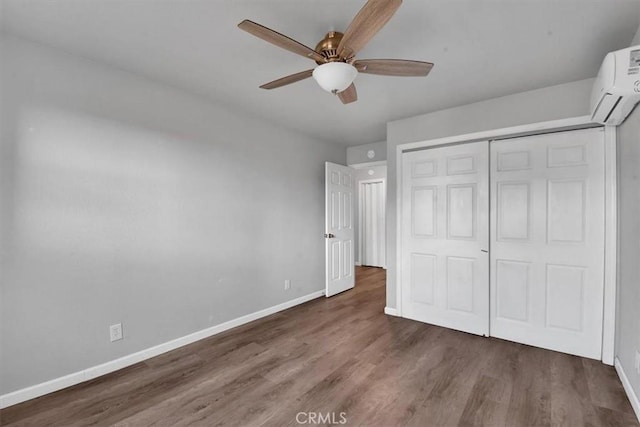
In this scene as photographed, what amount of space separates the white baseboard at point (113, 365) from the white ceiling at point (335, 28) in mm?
2371

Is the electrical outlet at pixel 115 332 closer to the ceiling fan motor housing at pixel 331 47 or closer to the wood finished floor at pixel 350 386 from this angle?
the wood finished floor at pixel 350 386

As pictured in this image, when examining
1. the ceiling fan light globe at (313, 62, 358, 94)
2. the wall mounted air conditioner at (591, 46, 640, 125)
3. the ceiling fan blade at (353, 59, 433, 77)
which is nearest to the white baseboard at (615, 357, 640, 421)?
the wall mounted air conditioner at (591, 46, 640, 125)

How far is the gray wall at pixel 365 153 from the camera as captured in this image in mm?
4695

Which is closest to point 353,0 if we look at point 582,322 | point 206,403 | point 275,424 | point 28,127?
point 28,127

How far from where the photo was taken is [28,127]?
1.99 meters

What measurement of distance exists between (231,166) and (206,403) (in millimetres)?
2221

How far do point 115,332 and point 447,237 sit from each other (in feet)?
10.8

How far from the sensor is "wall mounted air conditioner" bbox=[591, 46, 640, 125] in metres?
1.71

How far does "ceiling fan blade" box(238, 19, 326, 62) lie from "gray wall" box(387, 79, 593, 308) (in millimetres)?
2066

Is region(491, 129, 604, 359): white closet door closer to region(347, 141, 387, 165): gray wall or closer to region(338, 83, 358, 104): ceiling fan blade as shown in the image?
region(338, 83, 358, 104): ceiling fan blade

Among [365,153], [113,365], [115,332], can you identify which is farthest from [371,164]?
[113,365]

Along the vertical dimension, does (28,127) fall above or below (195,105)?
below

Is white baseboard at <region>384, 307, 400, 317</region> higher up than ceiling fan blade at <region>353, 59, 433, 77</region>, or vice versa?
ceiling fan blade at <region>353, 59, 433, 77</region>

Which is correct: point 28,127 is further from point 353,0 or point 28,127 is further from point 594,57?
point 594,57
